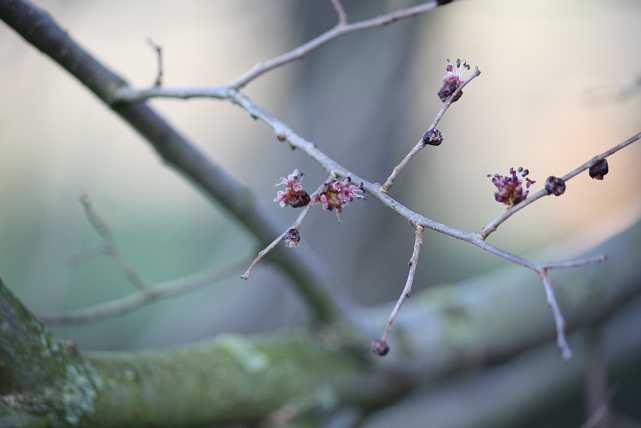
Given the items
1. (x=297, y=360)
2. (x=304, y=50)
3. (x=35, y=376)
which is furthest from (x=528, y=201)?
(x=297, y=360)

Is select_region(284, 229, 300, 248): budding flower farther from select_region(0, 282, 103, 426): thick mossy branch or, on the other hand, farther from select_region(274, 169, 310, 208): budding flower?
select_region(0, 282, 103, 426): thick mossy branch

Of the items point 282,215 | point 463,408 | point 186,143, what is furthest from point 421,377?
point 282,215

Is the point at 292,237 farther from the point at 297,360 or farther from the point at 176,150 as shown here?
the point at 297,360

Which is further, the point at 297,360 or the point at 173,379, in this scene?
the point at 297,360

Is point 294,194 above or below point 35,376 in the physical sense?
above

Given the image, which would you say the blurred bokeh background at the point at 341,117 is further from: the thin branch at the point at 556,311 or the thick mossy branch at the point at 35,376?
the thin branch at the point at 556,311

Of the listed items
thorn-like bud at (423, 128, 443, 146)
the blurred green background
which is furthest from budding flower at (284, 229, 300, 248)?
the blurred green background
